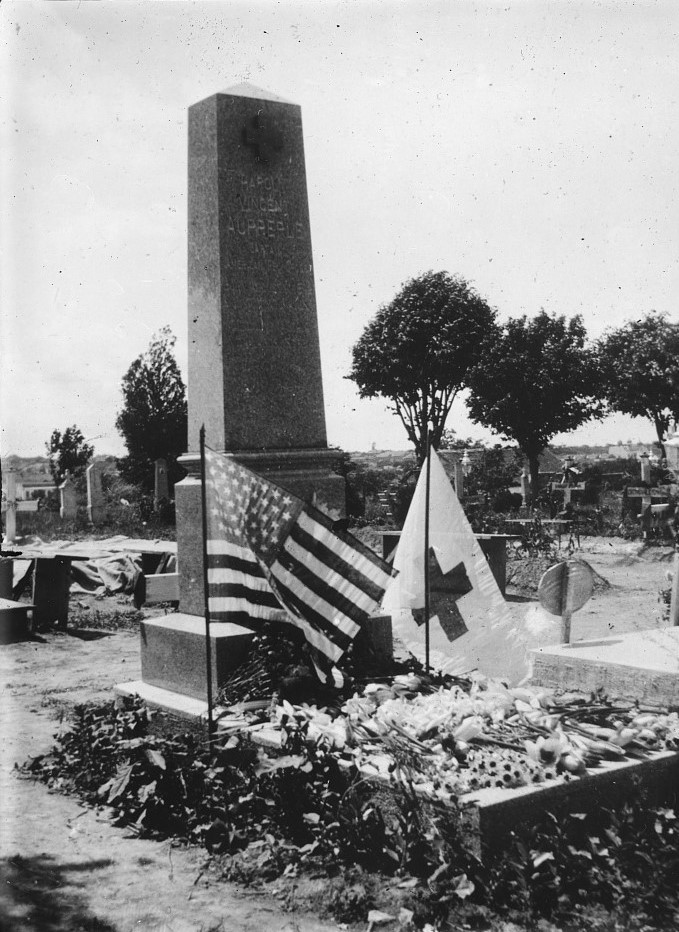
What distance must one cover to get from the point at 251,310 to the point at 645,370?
106 feet

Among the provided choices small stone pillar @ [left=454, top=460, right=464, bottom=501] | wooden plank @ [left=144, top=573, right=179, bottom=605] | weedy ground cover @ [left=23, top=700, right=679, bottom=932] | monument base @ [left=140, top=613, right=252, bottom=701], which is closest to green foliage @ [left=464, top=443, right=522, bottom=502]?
small stone pillar @ [left=454, top=460, right=464, bottom=501]

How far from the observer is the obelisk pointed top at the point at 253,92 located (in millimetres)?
6840

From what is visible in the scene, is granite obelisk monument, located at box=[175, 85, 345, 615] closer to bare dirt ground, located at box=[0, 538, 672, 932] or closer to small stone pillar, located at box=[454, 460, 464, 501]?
bare dirt ground, located at box=[0, 538, 672, 932]

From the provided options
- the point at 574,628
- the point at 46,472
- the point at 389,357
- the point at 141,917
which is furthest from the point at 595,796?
the point at 46,472

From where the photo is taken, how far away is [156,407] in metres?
34.1

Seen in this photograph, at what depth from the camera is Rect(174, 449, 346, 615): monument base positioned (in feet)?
21.3

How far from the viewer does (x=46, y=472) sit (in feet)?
200

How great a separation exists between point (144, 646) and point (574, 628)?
19.5 feet

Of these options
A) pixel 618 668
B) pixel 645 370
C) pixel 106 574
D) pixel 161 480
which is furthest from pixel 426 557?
pixel 645 370

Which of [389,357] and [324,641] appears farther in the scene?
[389,357]

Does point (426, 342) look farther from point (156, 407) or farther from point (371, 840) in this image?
point (371, 840)

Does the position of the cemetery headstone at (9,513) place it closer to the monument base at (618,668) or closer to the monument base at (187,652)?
the monument base at (187,652)

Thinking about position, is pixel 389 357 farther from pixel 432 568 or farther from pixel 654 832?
pixel 654 832

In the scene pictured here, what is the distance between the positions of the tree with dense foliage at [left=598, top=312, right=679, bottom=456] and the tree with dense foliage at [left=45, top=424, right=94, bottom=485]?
23.0 m
